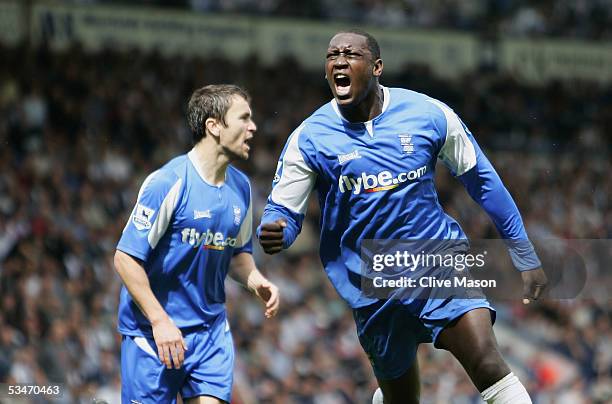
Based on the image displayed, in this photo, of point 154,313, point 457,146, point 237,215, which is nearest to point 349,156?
point 457,146

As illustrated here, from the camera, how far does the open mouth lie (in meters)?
5.92

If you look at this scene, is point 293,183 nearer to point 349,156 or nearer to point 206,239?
point 349,156

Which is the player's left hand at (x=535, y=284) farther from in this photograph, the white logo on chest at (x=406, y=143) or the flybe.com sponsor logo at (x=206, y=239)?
the flybe.com sponsor logo at (x=206, y=239)

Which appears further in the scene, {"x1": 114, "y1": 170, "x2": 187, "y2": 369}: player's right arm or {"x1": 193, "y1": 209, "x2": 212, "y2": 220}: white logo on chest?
{"x1": 193, "y1": 209, "x2": 212, "y2": 220}: white logo on chest

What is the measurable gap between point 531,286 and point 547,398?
8695 mm

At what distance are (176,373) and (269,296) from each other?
71 cm

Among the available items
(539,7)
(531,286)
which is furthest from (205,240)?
(539,7)

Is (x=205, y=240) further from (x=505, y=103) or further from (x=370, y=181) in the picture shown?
(x=505, y=103)

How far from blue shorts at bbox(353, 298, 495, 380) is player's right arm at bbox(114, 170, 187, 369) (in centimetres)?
106

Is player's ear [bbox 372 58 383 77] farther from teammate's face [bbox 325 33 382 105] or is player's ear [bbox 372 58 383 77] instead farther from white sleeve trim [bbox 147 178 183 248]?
white sleeve trim [bbox 147 178 183 248]

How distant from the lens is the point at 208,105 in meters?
6.39

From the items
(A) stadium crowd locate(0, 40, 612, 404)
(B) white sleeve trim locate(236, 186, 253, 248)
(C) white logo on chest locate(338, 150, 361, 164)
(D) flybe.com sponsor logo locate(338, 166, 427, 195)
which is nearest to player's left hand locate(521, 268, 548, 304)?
(D) flybe.com sponsor logo locate(338, 166, 427, 195)

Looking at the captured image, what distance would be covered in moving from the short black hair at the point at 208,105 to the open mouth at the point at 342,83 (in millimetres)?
761

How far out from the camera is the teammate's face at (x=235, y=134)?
20.8ft
